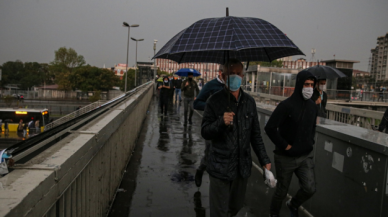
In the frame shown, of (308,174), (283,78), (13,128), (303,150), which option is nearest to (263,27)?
(303,150)

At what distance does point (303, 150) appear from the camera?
Answer: 4.04 meters

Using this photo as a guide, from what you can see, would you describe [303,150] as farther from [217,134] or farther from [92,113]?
[92,113]

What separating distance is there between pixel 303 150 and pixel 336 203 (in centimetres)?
76

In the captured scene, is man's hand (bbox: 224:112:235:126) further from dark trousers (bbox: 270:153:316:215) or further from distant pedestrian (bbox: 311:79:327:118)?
distant pedestrian (bbox: 311:79:327:118)

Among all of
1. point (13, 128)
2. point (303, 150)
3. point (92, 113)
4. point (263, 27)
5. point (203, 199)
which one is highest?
point (263, 27)

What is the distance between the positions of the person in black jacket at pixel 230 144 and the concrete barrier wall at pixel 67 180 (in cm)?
114

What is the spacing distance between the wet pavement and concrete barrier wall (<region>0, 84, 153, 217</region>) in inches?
21.4

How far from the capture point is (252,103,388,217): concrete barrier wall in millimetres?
3383

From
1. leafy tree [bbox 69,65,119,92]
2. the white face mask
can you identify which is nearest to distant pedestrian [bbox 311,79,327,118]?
the white face mask

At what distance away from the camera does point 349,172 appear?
12.9 feet

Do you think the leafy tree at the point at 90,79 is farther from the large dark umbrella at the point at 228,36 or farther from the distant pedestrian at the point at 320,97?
the large dark umbrella at the point at 228,36

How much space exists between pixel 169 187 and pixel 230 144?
8.66 ft

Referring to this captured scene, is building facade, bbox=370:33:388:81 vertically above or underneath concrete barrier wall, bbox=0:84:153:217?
above

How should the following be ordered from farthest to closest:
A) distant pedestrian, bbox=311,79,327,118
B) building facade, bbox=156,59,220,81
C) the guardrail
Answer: building facade, bbox=156,59,220,81
the guardrail
distant pedestrian, bbox=311,79,327,118
